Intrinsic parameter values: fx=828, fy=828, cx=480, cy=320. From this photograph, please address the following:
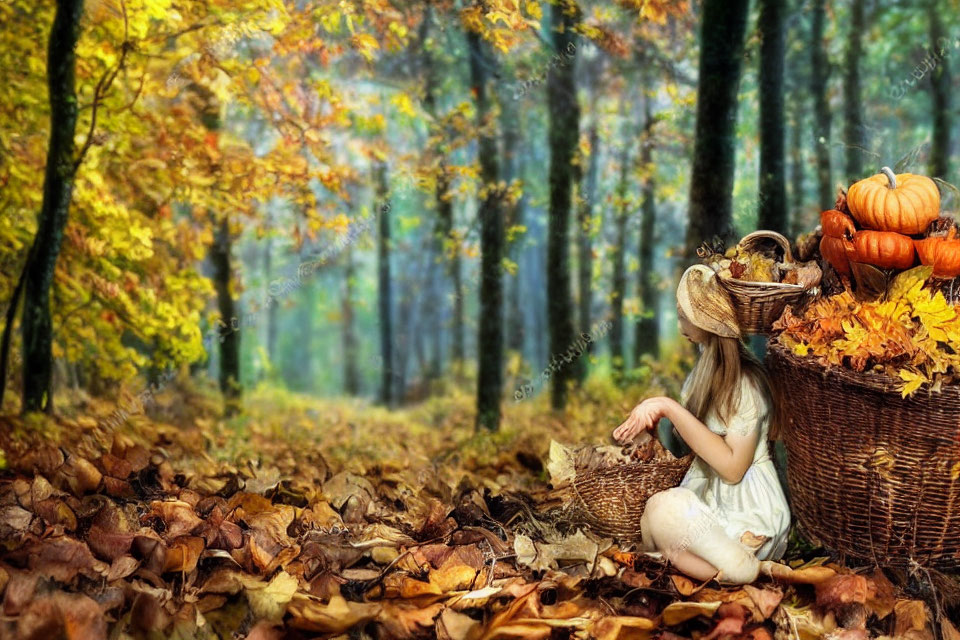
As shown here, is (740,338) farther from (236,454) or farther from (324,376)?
(324,376)

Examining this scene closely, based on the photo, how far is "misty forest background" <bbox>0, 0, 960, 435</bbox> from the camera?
4273mm

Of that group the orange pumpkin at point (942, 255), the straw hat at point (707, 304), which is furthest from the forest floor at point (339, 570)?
the orange pumpkin at point (942, 255)

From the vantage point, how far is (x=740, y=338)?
9.30 ft

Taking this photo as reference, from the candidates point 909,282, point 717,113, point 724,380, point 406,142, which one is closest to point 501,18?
point 717,113

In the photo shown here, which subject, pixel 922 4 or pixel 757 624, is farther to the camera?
pixel 922 4

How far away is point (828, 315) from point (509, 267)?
3.54m

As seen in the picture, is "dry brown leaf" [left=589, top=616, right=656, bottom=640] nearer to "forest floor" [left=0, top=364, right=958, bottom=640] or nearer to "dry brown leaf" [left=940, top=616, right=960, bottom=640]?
"forest floor" [left=0, top=364, right=958, bottom=640]

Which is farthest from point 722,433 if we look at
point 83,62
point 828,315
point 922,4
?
point 922,4

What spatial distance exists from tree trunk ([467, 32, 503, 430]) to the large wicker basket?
355 cm

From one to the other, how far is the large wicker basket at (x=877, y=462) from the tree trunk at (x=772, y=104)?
2.71 meters

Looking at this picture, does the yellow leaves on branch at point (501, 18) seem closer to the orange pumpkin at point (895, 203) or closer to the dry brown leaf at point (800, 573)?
the orange pumpkin at point (895, 203)

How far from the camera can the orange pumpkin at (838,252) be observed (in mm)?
2783

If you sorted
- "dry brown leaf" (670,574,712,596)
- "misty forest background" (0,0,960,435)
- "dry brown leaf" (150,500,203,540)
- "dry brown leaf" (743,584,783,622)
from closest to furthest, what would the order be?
1. "dry brown leaf" (743,584,783,622)
2. "dry brown leaf" (670,574,712,596)
3. "dry brown leaf" (150,500,203,540)
4. "misty forest background" (0,0,960,435)

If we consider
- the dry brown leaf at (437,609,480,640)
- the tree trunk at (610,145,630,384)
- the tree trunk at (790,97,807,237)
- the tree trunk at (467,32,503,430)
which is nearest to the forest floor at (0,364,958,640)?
the dry brown leaf at (437,609,480,640)
